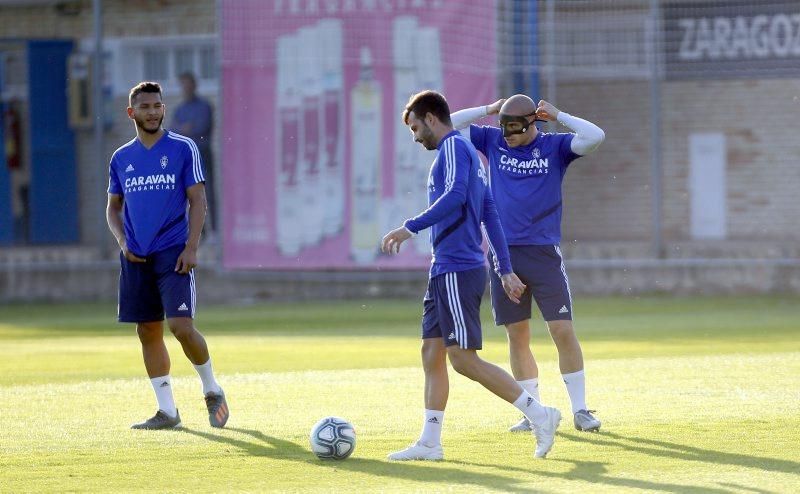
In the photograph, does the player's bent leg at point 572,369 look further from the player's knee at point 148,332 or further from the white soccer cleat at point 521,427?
the player's knee at point 148,332

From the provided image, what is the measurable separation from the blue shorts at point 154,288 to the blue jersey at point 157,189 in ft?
0.30

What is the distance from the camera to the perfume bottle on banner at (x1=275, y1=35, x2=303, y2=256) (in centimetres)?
2159

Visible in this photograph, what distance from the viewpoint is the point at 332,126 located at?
70.8ft

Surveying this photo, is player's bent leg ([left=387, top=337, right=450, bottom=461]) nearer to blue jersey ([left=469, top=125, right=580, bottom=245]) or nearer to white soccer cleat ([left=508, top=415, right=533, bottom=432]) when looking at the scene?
white soccer cleat ([left=508, top=415, right=533, bottom=432])

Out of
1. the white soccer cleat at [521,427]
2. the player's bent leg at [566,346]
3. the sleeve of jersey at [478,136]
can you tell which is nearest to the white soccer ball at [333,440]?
the white soccer cleat at [521,427]

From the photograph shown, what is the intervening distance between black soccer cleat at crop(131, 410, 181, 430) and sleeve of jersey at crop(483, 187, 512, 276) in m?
2.62

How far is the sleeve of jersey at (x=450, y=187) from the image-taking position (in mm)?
7863

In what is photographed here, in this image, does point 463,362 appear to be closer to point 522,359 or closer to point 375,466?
point 375,466

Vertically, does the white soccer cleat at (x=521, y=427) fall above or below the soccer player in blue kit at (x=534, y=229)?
below

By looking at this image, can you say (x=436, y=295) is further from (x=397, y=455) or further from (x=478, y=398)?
(x=478, y=398)

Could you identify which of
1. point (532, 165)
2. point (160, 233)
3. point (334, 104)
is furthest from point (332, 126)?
point (532, 165)

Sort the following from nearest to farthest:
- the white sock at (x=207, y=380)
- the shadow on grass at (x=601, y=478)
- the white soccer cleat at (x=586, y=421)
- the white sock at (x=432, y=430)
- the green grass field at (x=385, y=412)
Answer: the shadow on grass at (x=601, y=478), the green grass field at (x=385, y=412), the white sock at (x=432, y=430), the white soccer cleat at (x=586, y=421), the white sock at (x=207, y=380)

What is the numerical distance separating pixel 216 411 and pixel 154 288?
928mm

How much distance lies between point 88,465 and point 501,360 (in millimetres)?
6208
